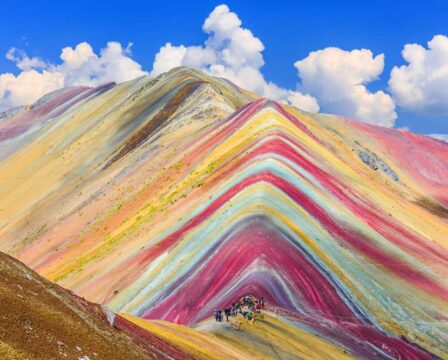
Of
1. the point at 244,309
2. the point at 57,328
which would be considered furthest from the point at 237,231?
the point at 57,328

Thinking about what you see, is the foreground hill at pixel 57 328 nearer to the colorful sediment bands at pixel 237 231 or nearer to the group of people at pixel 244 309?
the group of people at pixel 244 309

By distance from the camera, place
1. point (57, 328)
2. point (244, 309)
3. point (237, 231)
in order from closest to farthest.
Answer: point (57, 328)
point (244, 309)
point (237, 231)

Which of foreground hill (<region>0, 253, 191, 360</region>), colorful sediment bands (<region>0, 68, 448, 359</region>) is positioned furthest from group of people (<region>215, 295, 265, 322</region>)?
foreground hill (<region>0, 253, 191, 360</region>)

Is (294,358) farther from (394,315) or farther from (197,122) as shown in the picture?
(197,122)

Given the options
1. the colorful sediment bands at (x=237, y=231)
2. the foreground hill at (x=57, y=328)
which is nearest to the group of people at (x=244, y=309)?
the colorful sediment bands at (x=237, y=231)

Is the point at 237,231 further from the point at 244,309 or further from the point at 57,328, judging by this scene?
the point at 57,328

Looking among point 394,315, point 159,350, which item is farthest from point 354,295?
point 159,350
